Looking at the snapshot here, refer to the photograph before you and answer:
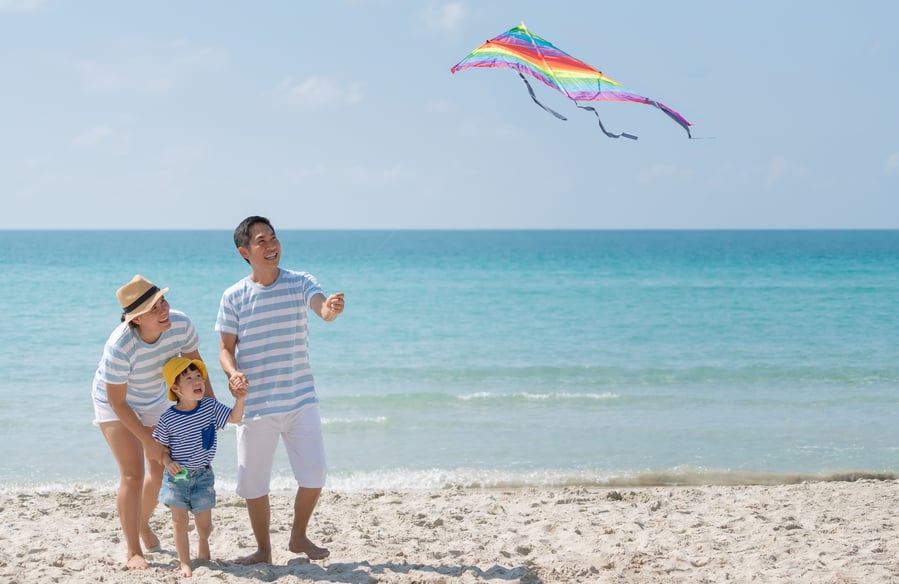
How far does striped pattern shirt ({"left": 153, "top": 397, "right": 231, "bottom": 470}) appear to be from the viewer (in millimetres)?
4035

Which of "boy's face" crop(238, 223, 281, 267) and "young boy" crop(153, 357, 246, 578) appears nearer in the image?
"young boy" crop(153, 357, 246, 578)

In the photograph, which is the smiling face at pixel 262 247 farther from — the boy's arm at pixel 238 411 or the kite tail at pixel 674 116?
the kite tail at pixel 674 116

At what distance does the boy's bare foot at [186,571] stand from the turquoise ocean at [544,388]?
10.0 feet

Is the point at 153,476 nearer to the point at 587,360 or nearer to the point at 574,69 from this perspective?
the point at 574,69

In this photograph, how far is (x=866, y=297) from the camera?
87.2 ft

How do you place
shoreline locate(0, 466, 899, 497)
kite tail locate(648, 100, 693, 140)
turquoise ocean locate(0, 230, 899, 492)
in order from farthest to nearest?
1. turquoise ocean locate(0, 230, 899, 492)
2. shoreline locate(0, 466, 899, 497)
3. kite tail locate(648, 100, 693, 140)

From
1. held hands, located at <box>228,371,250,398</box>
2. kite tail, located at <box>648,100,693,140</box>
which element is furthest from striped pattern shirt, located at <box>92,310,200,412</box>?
kite tail, located at <box>648,100,693,140</box>

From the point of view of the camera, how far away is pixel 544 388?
1172cm

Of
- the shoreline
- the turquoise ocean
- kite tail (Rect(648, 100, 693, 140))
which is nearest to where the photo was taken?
kite tail (Rect(648, 100, 693, 140))

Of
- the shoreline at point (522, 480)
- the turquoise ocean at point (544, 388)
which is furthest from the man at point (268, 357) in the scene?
the turquoise ocean at point (544, 388)

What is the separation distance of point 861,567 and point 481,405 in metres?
6.41

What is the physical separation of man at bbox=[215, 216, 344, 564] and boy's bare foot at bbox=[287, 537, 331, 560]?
15.7 inches

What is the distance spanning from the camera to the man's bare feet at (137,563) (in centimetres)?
431

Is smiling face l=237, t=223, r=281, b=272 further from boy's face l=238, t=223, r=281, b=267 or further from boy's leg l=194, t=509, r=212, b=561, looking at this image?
boy's leg l=194, t=509, r=212, b=561
